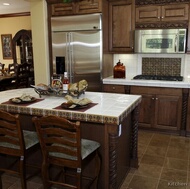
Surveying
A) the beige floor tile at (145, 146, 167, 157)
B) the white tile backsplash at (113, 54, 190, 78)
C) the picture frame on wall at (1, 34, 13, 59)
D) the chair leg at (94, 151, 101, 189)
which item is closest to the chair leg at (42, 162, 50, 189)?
the chair leg at (94, 151, 101, 189)

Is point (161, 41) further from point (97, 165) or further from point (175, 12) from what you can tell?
point (97, 165)

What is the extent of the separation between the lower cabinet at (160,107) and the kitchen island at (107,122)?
4.32 ft

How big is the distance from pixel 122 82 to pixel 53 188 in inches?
85.9

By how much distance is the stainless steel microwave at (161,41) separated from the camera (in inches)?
147

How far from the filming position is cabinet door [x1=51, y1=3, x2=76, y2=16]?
4129 mm

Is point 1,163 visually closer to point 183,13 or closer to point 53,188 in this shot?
point 53,188

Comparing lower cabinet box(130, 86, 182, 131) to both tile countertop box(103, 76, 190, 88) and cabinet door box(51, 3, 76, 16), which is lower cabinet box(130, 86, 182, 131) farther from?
cabinet door box(51, 3, 76, 16)

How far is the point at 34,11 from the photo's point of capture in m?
4.40

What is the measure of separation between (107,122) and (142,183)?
1.03 m

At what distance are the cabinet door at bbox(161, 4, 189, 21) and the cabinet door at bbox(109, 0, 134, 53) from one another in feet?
1.81

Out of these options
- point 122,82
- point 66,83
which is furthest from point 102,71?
point 66,83

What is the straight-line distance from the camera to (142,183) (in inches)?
99.6

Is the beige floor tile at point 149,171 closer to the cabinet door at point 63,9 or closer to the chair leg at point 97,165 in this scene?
the chair leg at point 97,165

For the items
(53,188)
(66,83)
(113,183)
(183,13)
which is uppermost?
(183,13)
